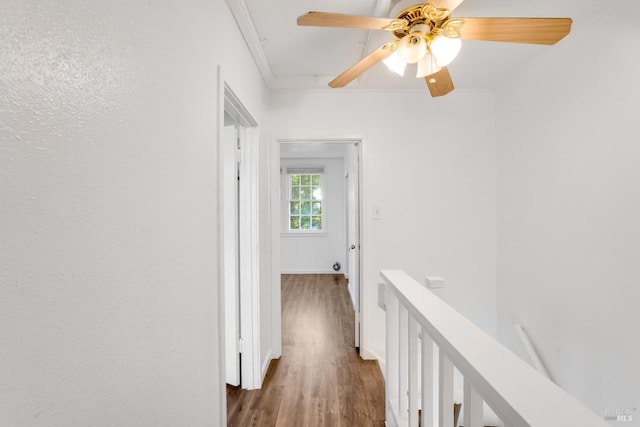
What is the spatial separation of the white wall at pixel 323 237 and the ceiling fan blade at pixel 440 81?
404 centimetres

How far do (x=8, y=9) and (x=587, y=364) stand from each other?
9.01 ft

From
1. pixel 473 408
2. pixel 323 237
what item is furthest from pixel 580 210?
pixel 323 237

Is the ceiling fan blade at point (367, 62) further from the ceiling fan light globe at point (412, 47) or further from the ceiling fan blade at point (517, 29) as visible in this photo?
the ceiling fan blade at point (517, 29)

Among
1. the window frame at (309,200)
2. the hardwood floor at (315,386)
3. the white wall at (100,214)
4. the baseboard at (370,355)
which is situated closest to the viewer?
the white wall at (100,214)

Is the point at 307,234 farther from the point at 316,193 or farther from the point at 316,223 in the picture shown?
the point at 316,193

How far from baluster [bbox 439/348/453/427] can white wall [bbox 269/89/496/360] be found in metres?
1.78

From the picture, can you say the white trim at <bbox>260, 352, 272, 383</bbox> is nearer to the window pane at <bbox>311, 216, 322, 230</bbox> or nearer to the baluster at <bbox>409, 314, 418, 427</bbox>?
the baluster at <bbox>409, 314, 418, 427</bbox>

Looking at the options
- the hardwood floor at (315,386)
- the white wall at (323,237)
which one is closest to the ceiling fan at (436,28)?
the hardwood floor at (315,386)

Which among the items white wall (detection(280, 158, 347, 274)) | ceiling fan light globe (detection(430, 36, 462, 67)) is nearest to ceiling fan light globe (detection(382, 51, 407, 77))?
ceiling fan light globe (detection(430, 36, 462, 67))

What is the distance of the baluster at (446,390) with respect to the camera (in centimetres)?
83

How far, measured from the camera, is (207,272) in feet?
4.02

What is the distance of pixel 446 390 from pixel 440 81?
1532 millimetres

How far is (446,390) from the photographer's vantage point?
84 cm

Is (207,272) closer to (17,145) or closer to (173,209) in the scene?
(173,209)
